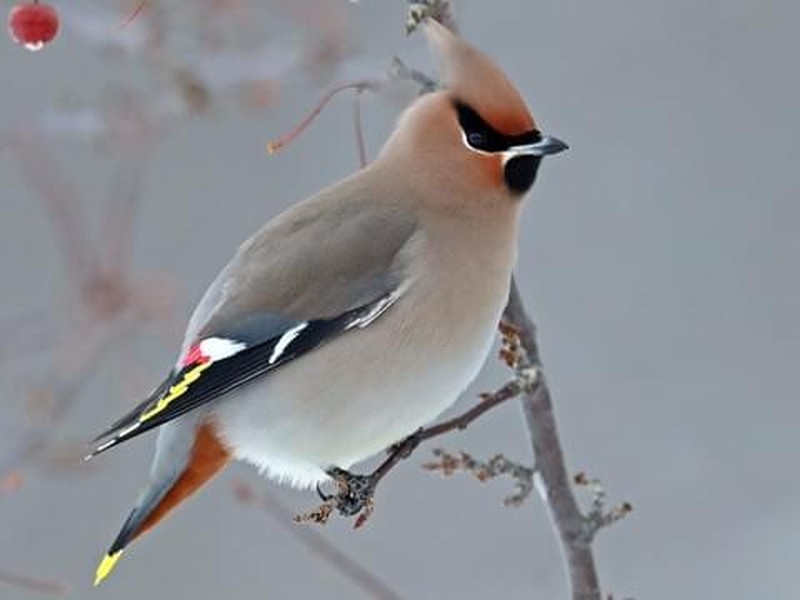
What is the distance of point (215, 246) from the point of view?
16.6ft

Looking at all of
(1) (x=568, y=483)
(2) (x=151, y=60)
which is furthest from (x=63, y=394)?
(1) (x=568, y=483)

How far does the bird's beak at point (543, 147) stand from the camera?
7.43 feet

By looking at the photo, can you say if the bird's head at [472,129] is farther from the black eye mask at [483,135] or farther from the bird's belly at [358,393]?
the bird's belly at [358,393]

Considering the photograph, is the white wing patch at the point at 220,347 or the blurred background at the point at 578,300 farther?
the blurred background at the point at 578,300

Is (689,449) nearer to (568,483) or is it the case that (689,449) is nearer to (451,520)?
(451,520)

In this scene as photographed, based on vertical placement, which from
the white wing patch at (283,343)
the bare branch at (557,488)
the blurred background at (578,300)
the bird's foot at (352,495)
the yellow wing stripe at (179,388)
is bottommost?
the bare branch at (557,488)

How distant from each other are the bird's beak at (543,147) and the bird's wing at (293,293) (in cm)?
23

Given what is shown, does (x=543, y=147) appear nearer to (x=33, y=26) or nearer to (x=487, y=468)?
(x=487, y=468)

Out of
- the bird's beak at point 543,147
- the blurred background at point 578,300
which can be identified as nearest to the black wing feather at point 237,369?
the bird's beak at point 543,147

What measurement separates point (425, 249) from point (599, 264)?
282 centimetres

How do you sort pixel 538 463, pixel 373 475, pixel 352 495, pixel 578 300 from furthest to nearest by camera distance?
pixel 578 300 → pixel 352 495 → pixel 373 475 → pixel 538 463

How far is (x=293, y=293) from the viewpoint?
2.41 metres

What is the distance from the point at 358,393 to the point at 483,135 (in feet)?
1.21

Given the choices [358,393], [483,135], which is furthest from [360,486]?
[483,135]
